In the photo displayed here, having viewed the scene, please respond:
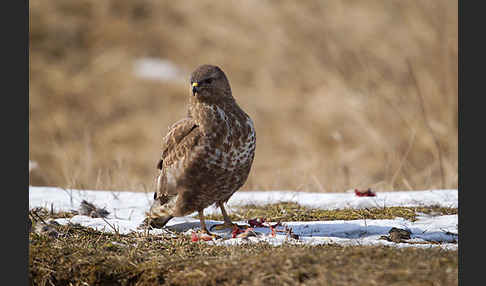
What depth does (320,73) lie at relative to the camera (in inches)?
479

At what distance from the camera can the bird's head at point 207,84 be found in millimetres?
3986

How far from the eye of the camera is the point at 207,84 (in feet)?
13.1

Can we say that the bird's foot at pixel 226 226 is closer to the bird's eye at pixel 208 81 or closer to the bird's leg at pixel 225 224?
the bird's leg at pixel 225 224

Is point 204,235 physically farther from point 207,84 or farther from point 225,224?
point 207,84

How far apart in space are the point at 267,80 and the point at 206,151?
377 inches

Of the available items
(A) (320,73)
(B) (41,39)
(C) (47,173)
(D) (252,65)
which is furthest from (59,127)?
(A) (320,73)

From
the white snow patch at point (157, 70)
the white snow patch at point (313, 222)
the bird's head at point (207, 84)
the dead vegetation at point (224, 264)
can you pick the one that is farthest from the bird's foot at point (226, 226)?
the white snow patch at point (157, 70)

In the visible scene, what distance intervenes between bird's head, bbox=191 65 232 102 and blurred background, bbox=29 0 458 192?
3684 millimetres

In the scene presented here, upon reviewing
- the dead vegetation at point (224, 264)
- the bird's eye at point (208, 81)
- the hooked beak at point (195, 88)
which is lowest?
the dead vegetation at point (224, 264)

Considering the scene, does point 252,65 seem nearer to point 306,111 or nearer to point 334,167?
point 306,111

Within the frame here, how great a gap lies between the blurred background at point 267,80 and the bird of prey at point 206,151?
11.8 ft

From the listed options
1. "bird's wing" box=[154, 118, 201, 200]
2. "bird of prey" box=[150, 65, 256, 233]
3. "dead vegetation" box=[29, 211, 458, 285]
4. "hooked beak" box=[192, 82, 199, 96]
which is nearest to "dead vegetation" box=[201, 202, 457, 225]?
"bird of prey" box=[150, 65, 256, 233]

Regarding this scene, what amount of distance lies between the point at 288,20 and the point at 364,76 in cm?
242

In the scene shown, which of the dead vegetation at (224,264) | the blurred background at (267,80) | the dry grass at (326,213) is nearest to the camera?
the dead vegetation at (224,264)
